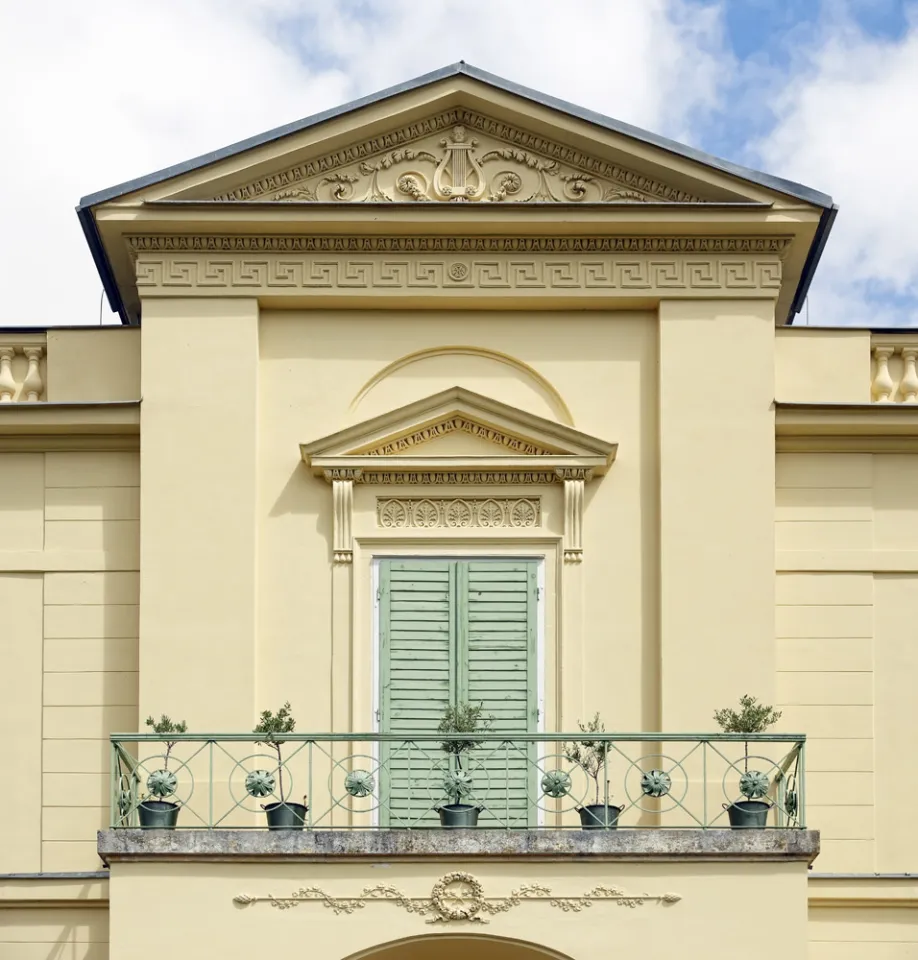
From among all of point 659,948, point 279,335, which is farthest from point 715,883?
point 279,335

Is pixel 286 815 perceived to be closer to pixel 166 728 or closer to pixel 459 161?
pixel 166 728

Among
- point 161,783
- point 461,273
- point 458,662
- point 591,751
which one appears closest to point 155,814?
point 161,783

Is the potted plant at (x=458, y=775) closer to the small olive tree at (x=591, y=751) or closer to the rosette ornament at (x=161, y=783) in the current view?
the small olive tree at (x=591, y=751)

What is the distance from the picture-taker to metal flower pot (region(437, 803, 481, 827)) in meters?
14.5

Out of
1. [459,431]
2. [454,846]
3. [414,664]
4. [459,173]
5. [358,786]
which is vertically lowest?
[454,846]

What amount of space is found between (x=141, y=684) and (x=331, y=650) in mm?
1617

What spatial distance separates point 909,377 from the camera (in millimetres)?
17422

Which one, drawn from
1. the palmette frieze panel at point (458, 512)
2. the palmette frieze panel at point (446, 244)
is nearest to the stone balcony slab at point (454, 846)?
the palmette frieze panel at point (458, 512)

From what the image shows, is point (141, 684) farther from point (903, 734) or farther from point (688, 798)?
point (903, 734)

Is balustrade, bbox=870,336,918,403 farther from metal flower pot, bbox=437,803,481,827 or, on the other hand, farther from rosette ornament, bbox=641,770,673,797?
metal flower pot, bbox=437,803,481,827

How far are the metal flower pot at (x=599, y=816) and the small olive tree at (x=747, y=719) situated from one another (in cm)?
109

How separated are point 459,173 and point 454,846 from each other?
616 cm

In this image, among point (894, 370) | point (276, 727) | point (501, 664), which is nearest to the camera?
point (276, 727)

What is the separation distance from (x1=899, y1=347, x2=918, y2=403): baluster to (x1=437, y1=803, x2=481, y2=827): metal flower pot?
5769 millimetres
